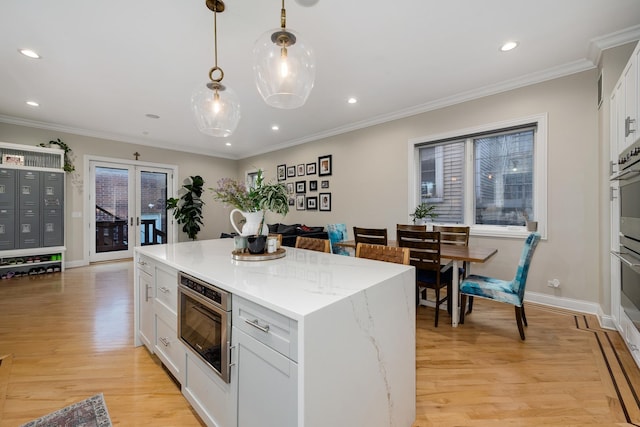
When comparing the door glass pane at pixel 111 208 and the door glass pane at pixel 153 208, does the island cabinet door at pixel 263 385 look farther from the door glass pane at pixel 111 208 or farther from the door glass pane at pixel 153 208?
the door glass pane at pixel 153 208

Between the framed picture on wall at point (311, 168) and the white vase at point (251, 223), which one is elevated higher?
the framed picture on wall at point (311, 168)

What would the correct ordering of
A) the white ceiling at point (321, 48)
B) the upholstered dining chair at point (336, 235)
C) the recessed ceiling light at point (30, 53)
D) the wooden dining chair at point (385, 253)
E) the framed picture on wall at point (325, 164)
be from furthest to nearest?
the framed picture on wall at point (325, 164)
the upholstered dining chair at point (336, 235)
the recessed ceiling light at point (30, 53)
the white ceiling at point (321, 48)
the wooden dining chair at point (385, 253)

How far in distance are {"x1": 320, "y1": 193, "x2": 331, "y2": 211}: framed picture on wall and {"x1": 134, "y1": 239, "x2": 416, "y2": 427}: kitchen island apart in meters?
3.96

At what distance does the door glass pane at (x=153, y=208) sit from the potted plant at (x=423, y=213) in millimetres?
6087

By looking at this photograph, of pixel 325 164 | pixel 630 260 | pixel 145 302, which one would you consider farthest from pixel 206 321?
pixel 325 164

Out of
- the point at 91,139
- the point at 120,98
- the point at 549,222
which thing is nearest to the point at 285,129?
the point at 120,98

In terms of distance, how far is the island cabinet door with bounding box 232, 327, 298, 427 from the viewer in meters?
0.96

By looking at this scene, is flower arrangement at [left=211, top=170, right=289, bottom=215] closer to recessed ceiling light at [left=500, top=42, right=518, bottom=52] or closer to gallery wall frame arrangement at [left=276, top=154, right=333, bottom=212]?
recessed ceiling light at [left=500, top=42, right=518, bottom=52]

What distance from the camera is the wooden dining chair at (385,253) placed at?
1.83m

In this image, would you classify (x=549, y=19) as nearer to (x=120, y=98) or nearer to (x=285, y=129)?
(x=285, y=129)

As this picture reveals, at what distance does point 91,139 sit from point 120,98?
253 centimetres

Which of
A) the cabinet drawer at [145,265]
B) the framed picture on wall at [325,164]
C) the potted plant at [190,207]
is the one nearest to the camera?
the cabinet drawer at [145,265]

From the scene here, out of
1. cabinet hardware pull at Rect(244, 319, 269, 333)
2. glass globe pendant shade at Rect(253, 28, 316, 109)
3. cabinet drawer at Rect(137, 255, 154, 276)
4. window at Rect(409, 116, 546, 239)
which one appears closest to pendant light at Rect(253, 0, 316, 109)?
glass globe pendant shade at Rect(253, 28, 316, 109)

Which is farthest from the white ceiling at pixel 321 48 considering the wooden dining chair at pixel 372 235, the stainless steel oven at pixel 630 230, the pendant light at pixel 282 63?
the wooden dining chair at pixel 372 235
